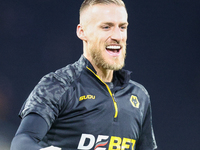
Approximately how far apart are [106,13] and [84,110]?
0.42 metres

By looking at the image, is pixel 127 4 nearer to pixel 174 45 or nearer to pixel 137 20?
pixel 137 20

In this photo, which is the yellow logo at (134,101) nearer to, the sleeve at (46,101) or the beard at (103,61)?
the beard at (103,61)

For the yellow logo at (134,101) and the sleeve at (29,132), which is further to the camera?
the yellow logo at (134,101)

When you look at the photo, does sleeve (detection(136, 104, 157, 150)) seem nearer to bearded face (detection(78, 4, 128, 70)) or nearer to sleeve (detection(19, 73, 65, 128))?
bearded face (detection(78, 4, 128, 70))

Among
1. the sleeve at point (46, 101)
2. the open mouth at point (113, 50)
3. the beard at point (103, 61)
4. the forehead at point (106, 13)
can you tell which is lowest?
the sleeve at point (46, 101)

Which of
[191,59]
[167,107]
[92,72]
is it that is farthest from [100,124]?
[191,59]

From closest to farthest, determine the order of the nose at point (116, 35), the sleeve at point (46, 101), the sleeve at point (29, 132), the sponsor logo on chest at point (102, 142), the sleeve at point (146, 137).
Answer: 1. the sleeve at point (29, 132)
2. the sleeve at point (46, 101)
3. the sponsor logo on chest at point (102, 142)
4. the nose at point (116, 35)
5. the sleeve at point (146, 137)

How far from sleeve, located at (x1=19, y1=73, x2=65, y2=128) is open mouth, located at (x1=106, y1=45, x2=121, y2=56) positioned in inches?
10.6

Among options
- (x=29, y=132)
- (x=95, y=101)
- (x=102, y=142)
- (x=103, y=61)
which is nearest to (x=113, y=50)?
(x=103, y=61)

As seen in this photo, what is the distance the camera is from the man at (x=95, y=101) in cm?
110

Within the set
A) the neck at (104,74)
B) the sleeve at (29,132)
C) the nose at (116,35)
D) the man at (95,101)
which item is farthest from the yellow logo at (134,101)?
the sleeve at (29,132)

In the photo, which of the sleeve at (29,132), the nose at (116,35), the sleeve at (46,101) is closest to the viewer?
the sleeve at (29,132)

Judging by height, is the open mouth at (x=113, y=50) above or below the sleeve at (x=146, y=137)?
above

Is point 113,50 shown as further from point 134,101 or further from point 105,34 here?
point 134,101
